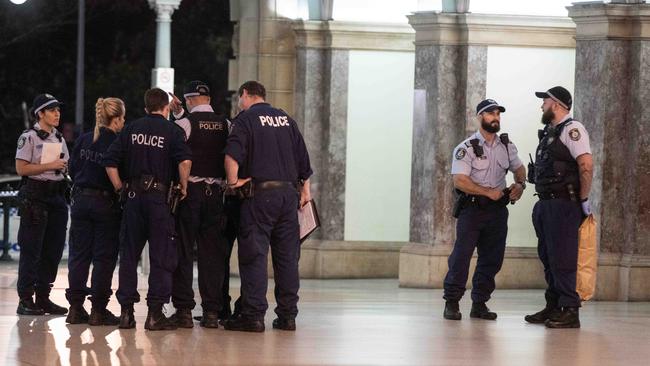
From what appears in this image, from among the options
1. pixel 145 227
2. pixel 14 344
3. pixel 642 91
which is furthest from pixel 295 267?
pixel 642 91

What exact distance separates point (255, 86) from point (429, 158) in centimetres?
538

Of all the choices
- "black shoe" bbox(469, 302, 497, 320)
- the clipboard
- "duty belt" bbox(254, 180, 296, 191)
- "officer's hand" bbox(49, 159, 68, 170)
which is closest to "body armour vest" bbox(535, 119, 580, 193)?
"black shoe" bbox(469, 302, 497, 320)

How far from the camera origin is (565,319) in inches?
556

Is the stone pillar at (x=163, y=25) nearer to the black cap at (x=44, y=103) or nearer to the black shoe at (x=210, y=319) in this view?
the black cap at (x=44, y=103)

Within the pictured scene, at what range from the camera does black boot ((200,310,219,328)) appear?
13.7 metres

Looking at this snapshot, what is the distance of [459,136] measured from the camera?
1872cm

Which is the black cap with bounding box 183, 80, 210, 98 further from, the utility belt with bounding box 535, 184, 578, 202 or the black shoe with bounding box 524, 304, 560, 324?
the black shoe with bounding box 524, 304, 560, 324

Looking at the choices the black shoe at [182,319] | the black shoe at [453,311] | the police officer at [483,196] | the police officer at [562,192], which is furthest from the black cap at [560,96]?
the black shoe at [182,319]

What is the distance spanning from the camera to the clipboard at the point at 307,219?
45.8ft

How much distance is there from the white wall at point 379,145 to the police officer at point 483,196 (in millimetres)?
6049

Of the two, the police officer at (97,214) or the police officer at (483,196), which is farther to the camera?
the police officer at (483,196)

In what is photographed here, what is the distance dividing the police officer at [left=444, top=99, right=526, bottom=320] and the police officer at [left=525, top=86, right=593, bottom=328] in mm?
432

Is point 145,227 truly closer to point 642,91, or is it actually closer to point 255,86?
point 255,86

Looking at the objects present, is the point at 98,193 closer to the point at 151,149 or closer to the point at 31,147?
the point at 151,149
